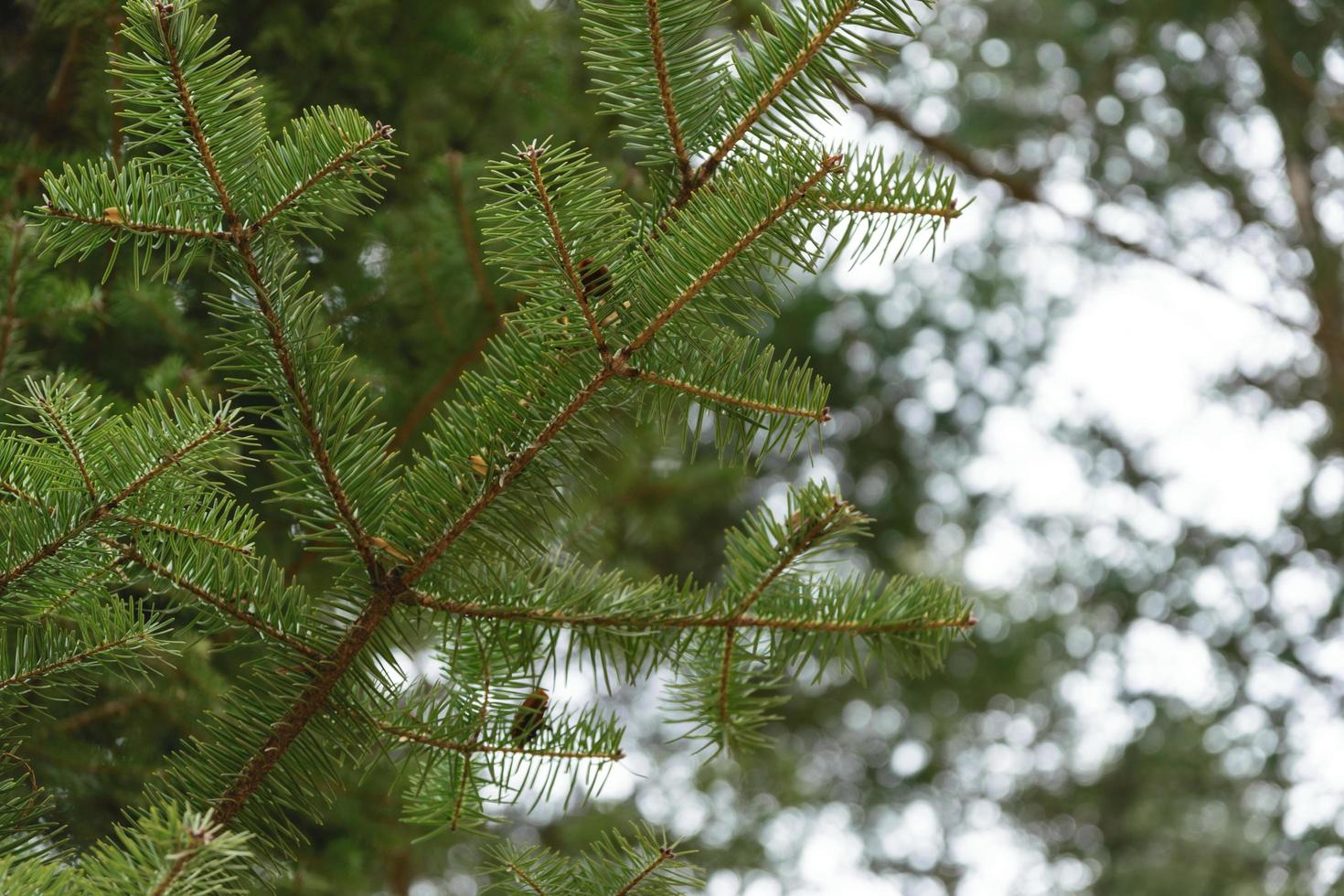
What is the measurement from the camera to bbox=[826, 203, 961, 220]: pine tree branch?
0.94 metres

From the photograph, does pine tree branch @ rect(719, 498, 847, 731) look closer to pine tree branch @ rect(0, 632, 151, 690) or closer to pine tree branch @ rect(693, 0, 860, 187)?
pine tree branch @ rect(693, 0, 860, 187)

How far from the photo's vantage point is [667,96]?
999mm

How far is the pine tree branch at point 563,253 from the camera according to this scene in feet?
2.81

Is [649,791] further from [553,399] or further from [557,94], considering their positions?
[553,399]

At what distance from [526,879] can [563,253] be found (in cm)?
60

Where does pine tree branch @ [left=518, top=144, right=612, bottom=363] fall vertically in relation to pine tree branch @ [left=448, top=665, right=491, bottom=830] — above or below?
above

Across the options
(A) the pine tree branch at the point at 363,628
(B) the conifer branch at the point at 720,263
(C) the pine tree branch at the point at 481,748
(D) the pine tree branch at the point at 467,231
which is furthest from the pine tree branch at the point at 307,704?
(D) the pine tree branch at the point at 467,231

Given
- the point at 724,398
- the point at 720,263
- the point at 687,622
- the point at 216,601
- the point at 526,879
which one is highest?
the point at 720,263

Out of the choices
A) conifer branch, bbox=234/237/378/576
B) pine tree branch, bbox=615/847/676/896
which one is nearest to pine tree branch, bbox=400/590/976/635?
conifer branch, bbox=234/237/378/576

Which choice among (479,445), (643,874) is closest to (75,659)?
(479,445)

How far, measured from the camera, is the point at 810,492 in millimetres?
948

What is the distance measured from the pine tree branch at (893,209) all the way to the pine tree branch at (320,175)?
1.28ft

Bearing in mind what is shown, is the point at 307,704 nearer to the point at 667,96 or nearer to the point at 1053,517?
the point at 667,96

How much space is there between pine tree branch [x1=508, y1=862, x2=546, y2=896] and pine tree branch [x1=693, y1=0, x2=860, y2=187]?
2.17 feet
